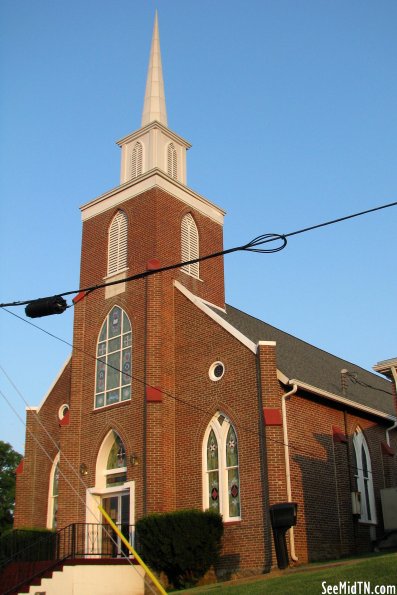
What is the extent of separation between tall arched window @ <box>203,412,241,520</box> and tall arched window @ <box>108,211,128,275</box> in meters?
7.12

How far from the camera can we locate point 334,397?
920 inches

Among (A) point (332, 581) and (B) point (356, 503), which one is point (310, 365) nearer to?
(B) point (356, 503)

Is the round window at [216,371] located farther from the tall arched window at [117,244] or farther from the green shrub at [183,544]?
the tall arched window at [117,244]

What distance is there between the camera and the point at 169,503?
72.0 ft

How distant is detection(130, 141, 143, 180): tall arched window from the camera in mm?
27922

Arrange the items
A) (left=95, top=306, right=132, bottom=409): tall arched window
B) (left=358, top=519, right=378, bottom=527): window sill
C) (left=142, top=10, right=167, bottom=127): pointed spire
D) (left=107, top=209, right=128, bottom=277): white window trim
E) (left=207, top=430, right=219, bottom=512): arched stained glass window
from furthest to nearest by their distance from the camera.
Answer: (left=142, top=10, right=167, bottom=127): pointed spire
(left=107, top=209, right=128, bottom=277): white window trim
(left=95, top=306, right=132, bottom=409): tall arched window
(left=358, top=519, right=378, bottom=527): window sill
(left=207, top=430, right=219, bottom=512): arched stained glass window

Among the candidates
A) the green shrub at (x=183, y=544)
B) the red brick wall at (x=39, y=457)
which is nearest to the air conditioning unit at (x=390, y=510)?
the green shrub at (x=183, y=544)

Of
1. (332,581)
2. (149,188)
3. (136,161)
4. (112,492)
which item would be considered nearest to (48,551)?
(112,492)

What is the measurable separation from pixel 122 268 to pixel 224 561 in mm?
10646

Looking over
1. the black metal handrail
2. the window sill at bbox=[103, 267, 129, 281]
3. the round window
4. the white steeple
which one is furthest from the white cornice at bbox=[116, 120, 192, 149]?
the black metal handrail

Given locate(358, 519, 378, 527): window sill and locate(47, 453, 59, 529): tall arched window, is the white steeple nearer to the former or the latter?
locate(47, 453, 59, 529): tall arched window

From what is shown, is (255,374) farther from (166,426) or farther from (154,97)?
(154,97)

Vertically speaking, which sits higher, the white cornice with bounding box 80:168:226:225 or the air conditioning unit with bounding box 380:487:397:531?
the white cornice with bounding box 80:168:226:225

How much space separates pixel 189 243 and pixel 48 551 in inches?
453
